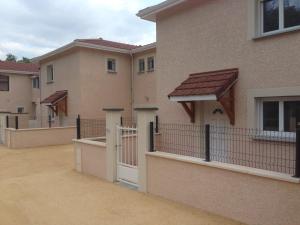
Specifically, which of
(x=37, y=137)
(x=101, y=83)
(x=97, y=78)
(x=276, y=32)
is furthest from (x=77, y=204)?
(x=101, y=83)

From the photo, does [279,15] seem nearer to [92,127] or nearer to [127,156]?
[127,156]

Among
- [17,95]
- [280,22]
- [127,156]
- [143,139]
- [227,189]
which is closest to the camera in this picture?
[227,189]

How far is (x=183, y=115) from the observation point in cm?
1129

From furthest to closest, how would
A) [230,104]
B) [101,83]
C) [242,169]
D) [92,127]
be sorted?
[101,83]
[92,127]
[230,104]
[242,169]

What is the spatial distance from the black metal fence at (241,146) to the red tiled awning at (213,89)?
2.32ft

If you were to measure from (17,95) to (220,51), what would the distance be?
23.3 meters

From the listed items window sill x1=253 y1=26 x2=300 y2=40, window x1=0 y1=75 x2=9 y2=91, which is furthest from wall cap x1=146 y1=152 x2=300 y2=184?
window x1=0 y1=75 x2=9 y2=91

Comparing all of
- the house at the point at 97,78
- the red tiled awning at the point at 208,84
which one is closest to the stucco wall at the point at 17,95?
the house at the point at 97,78

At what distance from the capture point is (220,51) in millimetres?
9797

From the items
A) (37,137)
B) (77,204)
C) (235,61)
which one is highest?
(235,61)

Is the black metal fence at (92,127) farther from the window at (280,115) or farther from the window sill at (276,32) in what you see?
the window sill at (276,32)

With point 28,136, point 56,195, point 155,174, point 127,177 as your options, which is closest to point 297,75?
point 155,174

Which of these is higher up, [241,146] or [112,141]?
[112,141]

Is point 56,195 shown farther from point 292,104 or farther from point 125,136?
point 292,104
